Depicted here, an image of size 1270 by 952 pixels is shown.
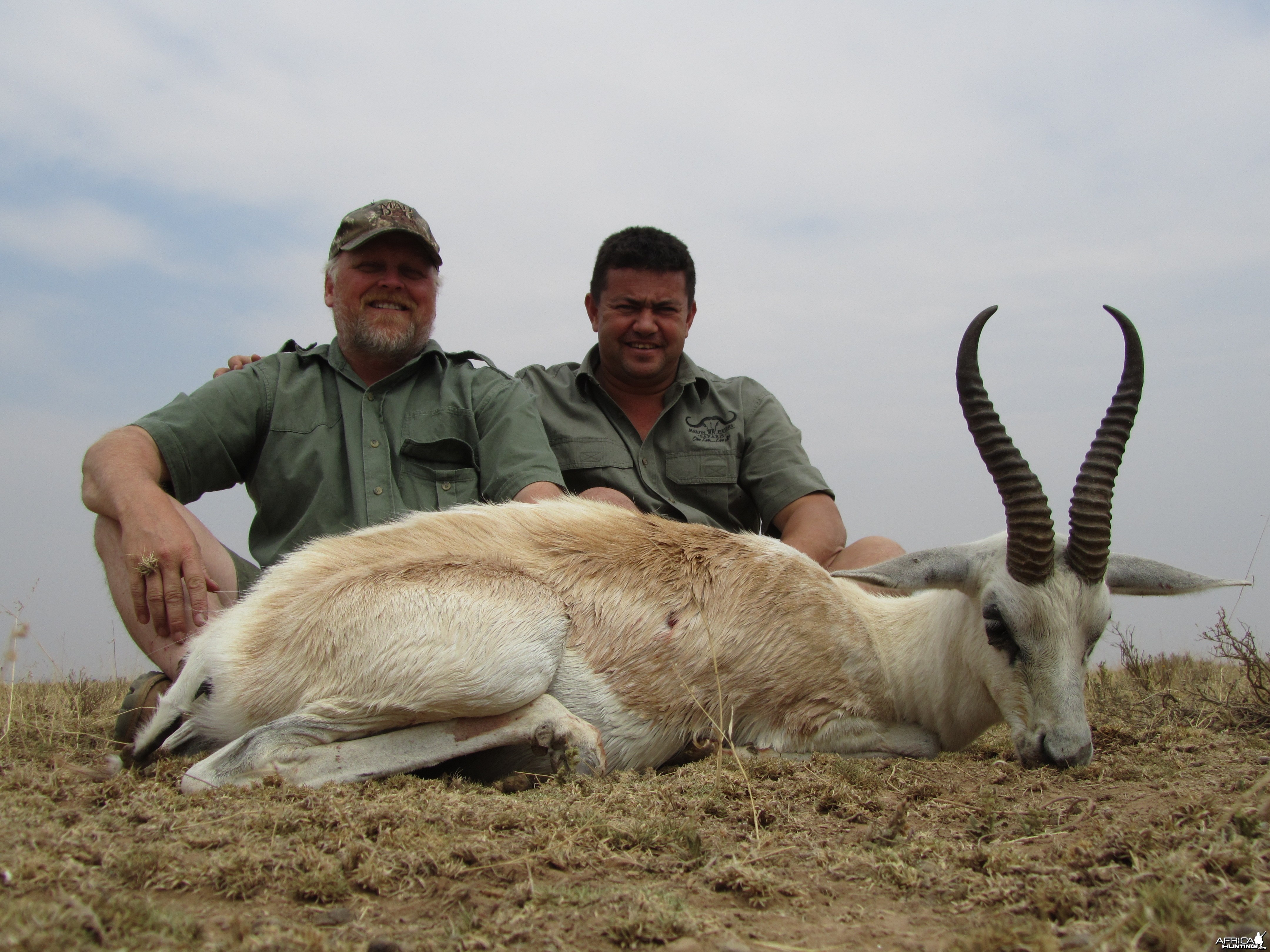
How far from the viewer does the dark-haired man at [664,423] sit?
21.8 feet

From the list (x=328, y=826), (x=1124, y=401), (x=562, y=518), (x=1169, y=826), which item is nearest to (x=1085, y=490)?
(x=1124, y=401)

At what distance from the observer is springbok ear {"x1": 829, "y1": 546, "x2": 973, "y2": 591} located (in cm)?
396

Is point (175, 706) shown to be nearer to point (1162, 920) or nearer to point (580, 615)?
point (580, 615)

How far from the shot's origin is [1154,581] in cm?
405

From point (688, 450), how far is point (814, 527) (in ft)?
3.86

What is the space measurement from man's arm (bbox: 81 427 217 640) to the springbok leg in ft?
2.47

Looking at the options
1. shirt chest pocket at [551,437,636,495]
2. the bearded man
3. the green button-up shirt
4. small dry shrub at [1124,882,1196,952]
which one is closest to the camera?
small dry shrub at [1124,882,1196,952]

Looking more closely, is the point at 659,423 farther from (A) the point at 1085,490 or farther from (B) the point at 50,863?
(B) the point at 50,863

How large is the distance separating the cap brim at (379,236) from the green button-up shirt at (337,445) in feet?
2.27

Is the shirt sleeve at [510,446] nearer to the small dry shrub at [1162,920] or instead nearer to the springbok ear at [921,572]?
the springbok ear at [921,572]

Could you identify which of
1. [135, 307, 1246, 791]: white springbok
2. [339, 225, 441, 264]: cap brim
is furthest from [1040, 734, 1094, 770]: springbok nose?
[339, 225, 441, 264]: cap brim

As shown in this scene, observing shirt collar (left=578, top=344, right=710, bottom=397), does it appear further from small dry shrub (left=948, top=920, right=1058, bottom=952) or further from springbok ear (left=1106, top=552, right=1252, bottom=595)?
small dry shrub (left=948, top=920, right=1058, bottom=952)

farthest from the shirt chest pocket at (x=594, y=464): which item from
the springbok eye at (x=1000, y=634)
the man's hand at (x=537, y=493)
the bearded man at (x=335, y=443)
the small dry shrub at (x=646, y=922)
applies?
the small dry shrub at (x=646, y=922)

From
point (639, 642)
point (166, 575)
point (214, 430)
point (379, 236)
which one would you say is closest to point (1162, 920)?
point (639, 642)
